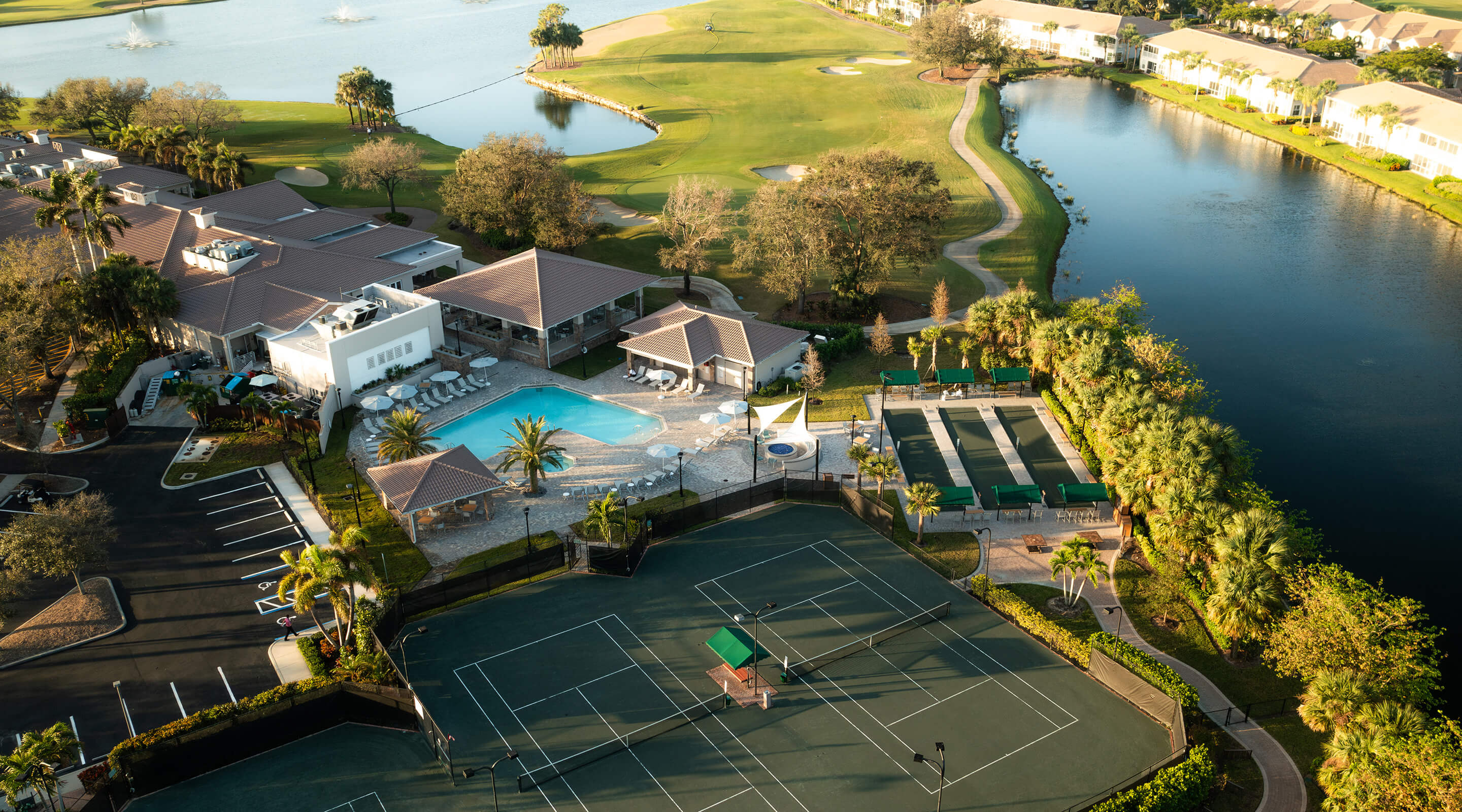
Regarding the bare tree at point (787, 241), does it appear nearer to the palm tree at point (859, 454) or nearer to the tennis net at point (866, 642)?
the palm tree at point (859, 454)

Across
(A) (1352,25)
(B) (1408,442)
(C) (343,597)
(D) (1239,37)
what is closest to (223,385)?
(C) (343,597)

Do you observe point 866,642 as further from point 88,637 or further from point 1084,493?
point 88,637

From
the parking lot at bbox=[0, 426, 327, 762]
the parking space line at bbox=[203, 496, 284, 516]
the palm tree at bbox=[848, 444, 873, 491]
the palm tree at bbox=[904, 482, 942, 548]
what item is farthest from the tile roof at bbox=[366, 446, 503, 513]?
the palm tree at bbox=[904, 482, 942, 548]

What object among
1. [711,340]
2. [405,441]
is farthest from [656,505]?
[711,340]

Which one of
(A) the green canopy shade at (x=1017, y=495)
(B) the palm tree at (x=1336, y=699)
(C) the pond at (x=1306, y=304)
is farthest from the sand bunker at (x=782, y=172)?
(B) the palm tree at (x=1336, y=699)

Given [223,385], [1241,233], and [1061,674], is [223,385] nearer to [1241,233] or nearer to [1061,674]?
[1061,674]
